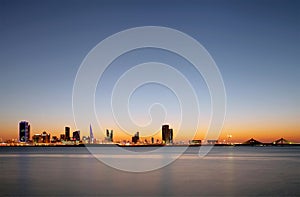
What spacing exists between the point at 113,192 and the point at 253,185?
11590mm

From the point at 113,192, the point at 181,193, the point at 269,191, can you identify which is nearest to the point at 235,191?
the point at 269,191

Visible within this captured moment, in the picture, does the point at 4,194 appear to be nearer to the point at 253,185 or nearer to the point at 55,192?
the point at 55,192

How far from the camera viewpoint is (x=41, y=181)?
33.3 meters

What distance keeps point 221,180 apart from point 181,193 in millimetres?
8764

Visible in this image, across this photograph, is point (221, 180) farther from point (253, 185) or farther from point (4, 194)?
point (4, 194)

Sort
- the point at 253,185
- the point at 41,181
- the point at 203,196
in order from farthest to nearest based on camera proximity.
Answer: the point at 41,181
the point at 253,185
the point at 203,196

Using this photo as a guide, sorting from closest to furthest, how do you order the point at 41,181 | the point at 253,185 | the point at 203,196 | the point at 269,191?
1. the point at 203,196
2. the point at 269,191
3. the point at 253,185
4. the point at 41,181

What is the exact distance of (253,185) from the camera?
3050 cm

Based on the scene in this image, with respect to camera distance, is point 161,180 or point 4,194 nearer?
point 4,194

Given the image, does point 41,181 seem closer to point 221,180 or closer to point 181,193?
point 181,193

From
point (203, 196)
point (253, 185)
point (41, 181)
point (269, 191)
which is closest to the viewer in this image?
point (203, 196)

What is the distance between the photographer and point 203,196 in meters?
24.9

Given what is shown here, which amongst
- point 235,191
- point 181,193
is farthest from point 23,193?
point 235,191

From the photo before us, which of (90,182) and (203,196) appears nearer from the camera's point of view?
(203,196)
